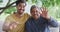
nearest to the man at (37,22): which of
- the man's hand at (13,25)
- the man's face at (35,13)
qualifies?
the man's face at (35,13)

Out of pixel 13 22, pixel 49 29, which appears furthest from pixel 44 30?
pixel 13 22

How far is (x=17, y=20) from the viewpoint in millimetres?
1321

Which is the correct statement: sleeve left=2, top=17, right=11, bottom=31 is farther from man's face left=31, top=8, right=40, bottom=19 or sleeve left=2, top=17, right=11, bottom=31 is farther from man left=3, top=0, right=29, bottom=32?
man's face left=31, top=8, right=40, bottom=19

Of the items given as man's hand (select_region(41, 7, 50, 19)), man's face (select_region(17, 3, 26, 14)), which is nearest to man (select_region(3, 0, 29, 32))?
man's face (select_region(17, 3, 26, 14))

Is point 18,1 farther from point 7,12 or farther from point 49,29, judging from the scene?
point 49,29

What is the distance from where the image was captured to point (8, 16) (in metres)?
1.34

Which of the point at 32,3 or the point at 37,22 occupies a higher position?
the point at 32,3

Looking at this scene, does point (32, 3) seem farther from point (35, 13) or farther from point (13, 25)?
point (13, 25)

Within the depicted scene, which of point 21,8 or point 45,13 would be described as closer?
point 45,13

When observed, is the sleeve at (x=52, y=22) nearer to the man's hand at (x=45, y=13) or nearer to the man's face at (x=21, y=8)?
the man's hand at (x=45, y=13)

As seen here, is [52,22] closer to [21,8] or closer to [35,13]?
[35,13]

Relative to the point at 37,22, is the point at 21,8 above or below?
above

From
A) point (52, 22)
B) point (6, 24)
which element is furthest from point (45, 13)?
point (6, 24)

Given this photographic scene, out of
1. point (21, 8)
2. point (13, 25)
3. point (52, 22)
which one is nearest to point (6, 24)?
point (13, 25)
